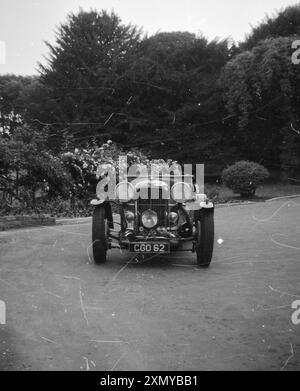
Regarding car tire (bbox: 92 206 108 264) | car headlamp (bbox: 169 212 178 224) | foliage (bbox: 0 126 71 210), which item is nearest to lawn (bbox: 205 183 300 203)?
foliage (bbox: 0 126 71 210)

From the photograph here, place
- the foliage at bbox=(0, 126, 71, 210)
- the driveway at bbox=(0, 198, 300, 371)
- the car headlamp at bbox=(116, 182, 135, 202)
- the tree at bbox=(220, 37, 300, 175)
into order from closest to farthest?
1. the driveway at bbox=(0, 198, 300, 371)
2. the car headlamp at bbox=(116, 182, 135, 202)
3. the foliage at bbox=(0, 126, 71, 210)
4. the tree at bbox=(220, 37, 300, 175)

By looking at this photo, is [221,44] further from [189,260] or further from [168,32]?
[189,260]

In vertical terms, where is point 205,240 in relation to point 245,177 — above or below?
below

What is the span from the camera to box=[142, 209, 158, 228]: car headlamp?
6.26 meters

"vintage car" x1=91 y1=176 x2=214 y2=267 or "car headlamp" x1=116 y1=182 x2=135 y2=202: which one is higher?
"car headlamp" x1=116 y1=182 x2=135 y2=202

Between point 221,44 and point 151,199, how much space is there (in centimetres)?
A: 2045

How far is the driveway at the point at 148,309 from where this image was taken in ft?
10.2

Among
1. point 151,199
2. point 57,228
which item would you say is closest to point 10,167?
point 57,228

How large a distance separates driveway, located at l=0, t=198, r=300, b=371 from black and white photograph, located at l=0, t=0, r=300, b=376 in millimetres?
20

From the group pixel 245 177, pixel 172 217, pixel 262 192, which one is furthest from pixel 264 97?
pixel 172 217

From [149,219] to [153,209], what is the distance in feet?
0.56

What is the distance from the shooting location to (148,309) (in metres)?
4.21

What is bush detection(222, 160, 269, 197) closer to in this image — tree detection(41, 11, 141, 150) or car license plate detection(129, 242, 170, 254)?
tree detection(41, 11, 141, 150)

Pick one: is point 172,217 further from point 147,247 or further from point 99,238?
point 99,238
